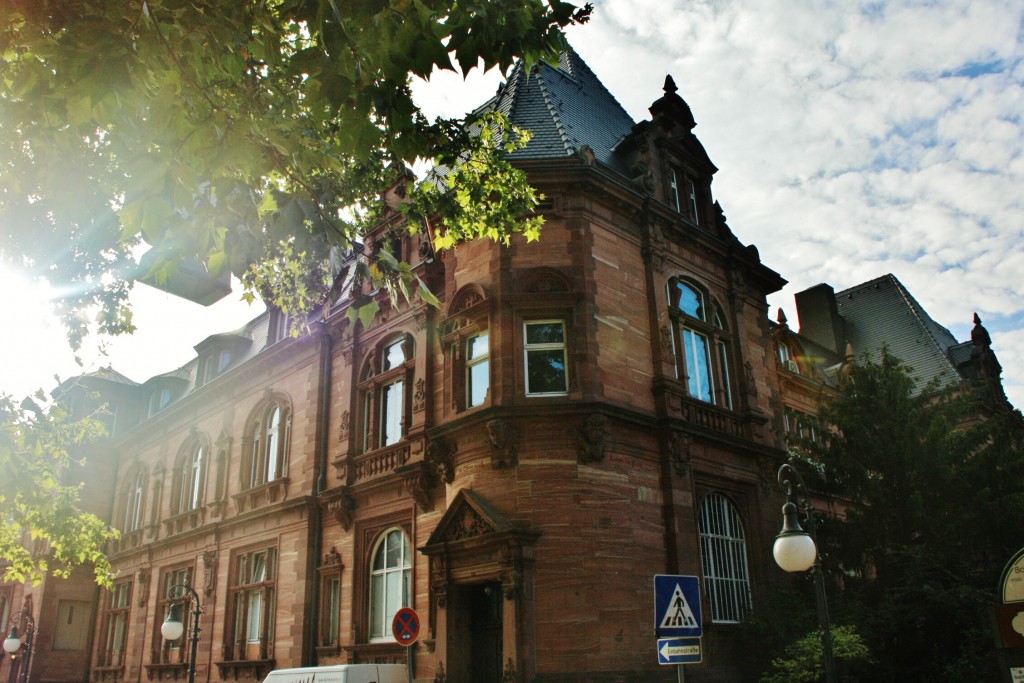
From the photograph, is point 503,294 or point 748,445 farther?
point 748,445

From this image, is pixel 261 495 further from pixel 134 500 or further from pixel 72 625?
pixel 72 625

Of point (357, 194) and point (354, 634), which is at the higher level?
point (357, 194)

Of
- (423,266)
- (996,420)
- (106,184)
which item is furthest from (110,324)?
(996,420)

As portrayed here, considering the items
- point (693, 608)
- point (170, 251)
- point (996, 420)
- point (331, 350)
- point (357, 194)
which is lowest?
point (693, 608)

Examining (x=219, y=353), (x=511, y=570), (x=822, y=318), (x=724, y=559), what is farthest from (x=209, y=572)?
(x=822, y=318)

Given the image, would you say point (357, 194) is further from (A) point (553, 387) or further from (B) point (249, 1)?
(A) point (553, 387)

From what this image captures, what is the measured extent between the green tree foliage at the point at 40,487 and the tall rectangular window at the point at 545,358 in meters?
10.8

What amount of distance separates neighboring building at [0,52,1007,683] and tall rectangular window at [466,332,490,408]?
0.21 ft

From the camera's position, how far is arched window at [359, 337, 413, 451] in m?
19.9

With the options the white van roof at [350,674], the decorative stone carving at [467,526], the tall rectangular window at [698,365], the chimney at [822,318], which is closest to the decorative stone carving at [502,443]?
the decorative stone carving at [467,526]

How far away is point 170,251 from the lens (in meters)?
6.86

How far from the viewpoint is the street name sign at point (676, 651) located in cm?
816

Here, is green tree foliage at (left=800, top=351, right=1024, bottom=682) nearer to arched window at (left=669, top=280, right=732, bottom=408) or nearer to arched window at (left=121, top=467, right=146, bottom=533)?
arched window at (left=669, top=280, right=732, bottom=408)

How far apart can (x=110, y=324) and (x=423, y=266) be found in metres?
7.91
